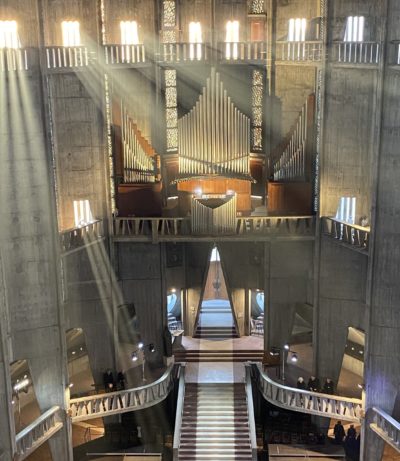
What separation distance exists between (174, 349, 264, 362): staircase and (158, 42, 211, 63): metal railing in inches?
527

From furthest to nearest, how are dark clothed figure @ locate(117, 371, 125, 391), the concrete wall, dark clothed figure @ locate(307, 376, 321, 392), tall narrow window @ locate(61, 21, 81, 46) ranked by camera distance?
dark clothed figure @ locate(117, 371, 125, 391) → dark clothed figure @ locate(307, 376, 321, 392) → tall narrow window @ locate(61, 21, 81, 46) → the concrete wall

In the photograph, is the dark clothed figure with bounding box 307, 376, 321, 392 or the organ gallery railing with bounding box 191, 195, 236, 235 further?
the dark clothed figure with bounding box 307, 376, 321, 392

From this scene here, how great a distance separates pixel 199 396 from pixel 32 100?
13.6 meters

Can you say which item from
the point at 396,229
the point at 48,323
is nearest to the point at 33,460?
the point at 48,323

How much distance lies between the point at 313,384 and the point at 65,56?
56.0 feet

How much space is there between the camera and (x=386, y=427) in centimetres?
2114

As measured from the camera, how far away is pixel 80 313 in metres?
25.9

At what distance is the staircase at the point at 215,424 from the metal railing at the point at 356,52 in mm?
14059

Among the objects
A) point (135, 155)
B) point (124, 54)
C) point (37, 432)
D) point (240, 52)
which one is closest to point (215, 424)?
point (37, 432)

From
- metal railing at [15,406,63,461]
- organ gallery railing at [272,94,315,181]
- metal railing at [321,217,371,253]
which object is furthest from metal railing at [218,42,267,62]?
metal railing at [15,406,63,461]

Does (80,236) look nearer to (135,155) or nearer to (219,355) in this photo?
(135,155)

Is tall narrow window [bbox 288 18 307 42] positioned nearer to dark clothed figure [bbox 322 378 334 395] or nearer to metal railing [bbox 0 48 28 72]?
metal railing [bbox 0 48 28 72]

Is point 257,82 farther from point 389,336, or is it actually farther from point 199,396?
point 199,396

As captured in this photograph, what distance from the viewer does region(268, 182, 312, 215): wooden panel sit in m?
25.3
